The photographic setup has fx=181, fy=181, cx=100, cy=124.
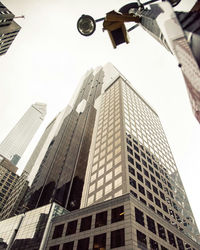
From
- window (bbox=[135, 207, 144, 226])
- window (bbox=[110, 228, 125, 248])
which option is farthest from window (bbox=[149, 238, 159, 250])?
window (bbox=[110, 228, 125, 248])

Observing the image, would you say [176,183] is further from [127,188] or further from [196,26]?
[196,26]

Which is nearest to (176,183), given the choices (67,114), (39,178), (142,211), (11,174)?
(142,211)

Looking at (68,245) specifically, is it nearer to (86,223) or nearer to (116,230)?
(86,223)

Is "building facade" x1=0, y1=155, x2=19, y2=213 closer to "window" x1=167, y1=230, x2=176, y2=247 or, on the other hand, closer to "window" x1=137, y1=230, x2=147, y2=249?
"window" x1=167, y1=230, x2=176, y2=247

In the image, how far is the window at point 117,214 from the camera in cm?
3262

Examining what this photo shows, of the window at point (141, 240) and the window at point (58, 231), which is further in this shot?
the window at point (58, 231)

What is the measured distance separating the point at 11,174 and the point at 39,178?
206 feet

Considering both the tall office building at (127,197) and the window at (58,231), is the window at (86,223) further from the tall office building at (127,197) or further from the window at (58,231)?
the window at (58,231)

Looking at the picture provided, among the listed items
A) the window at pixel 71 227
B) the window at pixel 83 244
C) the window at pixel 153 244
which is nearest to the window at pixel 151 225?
the window at pixel 153 244

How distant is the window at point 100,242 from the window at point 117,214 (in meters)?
3.17

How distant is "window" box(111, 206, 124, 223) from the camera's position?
32625 mm

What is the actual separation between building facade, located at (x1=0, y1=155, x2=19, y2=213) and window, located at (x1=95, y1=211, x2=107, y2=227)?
94841 mm

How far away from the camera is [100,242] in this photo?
1245 inches

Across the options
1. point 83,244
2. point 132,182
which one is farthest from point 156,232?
point 83,244
